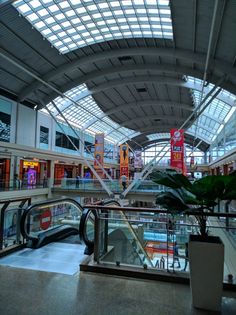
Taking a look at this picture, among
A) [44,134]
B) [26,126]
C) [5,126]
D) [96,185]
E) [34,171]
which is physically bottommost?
[96,185]

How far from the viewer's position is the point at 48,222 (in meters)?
6.09

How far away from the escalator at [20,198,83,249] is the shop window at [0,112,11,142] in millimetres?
13734

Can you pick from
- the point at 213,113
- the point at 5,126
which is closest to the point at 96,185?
the point at 5,126

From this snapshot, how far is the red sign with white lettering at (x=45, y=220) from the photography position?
19.1 ft

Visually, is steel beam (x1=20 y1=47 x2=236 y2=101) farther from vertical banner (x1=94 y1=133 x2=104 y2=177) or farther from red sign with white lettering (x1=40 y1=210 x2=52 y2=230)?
red sign with white lettering (x1=40 y1=210 x2=52 y2=230)

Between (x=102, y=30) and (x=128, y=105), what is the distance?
1323cm

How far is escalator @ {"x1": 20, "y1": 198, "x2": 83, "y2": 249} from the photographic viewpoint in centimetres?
503

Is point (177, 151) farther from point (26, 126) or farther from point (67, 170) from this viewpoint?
point (67, 170)

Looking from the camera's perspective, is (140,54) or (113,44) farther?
(113,44)

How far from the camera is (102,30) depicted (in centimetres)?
1648

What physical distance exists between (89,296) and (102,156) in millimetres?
18861

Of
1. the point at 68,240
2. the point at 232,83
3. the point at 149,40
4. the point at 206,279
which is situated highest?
the point at 149,40

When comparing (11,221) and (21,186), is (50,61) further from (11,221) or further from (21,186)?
(11,221)

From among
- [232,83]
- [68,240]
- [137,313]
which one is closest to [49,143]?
[232,83]
